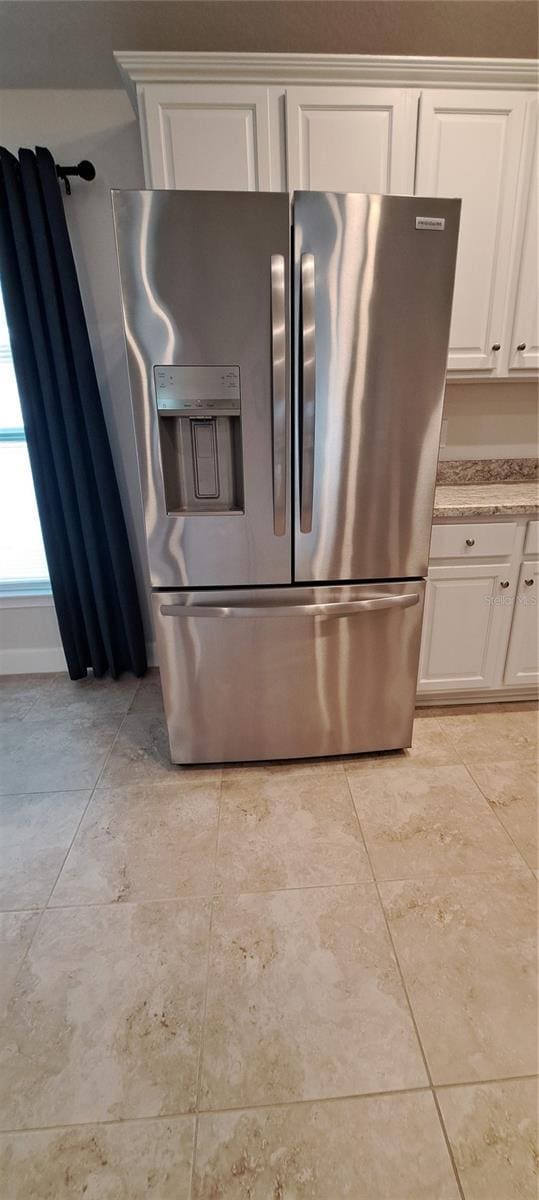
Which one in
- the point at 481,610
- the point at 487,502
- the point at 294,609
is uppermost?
the point at 487,502

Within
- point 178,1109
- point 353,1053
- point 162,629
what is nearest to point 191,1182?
point 178,1109

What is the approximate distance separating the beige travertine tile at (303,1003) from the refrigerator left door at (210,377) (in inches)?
38.5

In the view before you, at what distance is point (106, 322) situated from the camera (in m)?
2.22

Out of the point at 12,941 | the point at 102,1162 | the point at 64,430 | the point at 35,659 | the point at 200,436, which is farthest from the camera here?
the point at 35,659

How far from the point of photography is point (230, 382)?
1412 mm

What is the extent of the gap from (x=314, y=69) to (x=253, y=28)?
284 mm

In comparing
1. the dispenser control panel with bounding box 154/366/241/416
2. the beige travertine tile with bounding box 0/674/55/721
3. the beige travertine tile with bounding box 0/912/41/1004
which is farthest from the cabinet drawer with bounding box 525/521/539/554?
the beige travertine tile with bounding box 0/674/55/721

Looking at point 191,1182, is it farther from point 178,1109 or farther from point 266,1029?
point 266,1029

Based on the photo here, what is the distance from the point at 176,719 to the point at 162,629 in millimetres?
371

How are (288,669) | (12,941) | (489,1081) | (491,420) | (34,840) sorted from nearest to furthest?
(489,1081) → (12,941) → (34,840) → (288,669) → (491,420)

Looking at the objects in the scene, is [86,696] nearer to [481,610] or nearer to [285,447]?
[285,447]

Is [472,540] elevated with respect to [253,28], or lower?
lower

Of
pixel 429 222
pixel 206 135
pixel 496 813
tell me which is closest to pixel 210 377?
pixel 429 222

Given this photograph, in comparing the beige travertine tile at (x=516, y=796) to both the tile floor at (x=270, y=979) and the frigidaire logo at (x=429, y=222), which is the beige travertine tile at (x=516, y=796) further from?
the frigidaire logo at (x=429, y=222)
